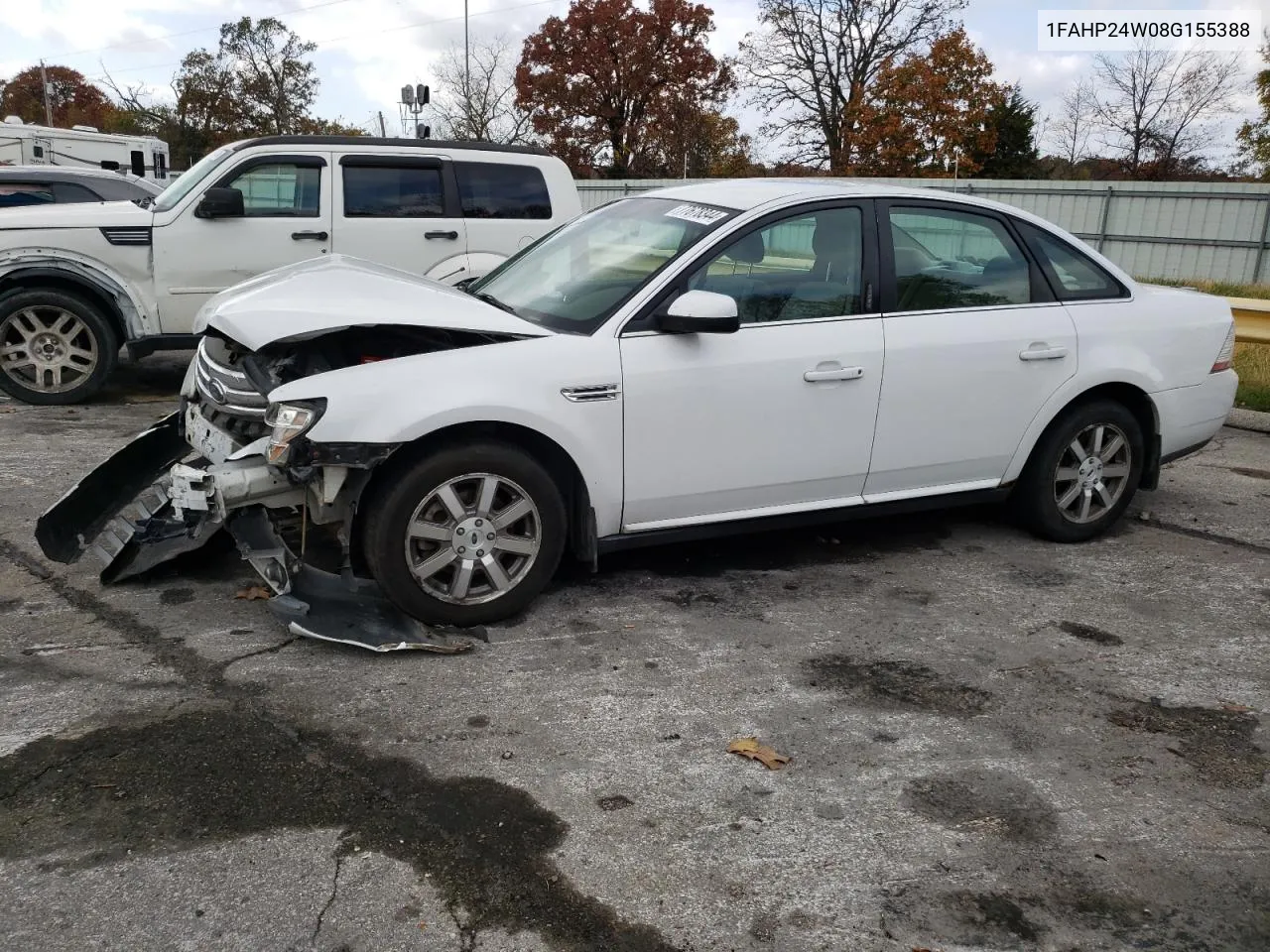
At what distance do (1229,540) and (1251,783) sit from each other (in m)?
2.85

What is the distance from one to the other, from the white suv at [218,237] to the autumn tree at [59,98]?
66682mm

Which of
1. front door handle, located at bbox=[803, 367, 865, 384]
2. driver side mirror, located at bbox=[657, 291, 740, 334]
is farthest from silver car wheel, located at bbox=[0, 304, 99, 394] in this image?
front door handle, located at bbox=[803, 367, 865, 384]

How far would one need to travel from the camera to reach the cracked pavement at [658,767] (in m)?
2.75

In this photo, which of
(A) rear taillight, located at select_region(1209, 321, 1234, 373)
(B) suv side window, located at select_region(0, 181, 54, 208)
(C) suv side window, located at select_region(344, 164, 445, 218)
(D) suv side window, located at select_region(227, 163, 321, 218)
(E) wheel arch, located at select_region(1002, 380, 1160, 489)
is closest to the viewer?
(E) wheel arch, located at select_region(1002, 380, 1160, 489)

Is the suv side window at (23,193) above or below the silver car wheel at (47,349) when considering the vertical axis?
above

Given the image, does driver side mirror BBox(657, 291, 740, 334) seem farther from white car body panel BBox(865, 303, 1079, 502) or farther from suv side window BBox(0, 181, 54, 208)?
suv side window BBox(0, 181, 54, 208)

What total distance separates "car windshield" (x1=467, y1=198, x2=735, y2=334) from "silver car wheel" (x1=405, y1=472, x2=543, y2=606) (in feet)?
2.47

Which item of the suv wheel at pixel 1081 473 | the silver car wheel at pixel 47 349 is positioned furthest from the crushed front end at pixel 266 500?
the silver car wheel at pixel 47 349

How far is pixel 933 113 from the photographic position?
40188mm

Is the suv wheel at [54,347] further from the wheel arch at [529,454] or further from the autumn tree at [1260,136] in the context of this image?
the autumn tree at [1260,136]

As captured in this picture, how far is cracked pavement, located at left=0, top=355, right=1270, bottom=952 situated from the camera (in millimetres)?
2752

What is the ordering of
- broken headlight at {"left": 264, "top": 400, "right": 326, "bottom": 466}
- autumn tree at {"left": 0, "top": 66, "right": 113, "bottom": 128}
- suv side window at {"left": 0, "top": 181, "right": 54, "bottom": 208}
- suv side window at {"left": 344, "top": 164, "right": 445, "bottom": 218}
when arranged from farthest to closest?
autumn tree at {"left": 0, "top": 66, "right": 113, "bottom": 128} < suv side window at {"left": 0, "top": 181, "right": 54, "bottom": 208} < suv side window at {"left": 344, "top": 164, "right": 445, "bottom": 218} < broken headlight at {"left": 264, "top": 400, "right": 326, "bottom": 466}

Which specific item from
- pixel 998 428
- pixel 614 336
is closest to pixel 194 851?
pixel 614 336

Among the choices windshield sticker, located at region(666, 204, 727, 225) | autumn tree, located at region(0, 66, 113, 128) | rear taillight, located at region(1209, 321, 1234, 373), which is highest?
autumn tree, located at region(0, 66, 113, 128)
